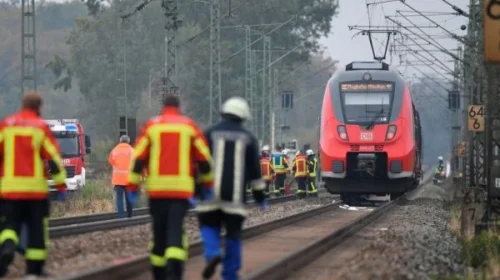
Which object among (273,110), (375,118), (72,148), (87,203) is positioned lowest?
(87,203)

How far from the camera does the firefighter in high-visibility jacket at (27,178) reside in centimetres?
1252

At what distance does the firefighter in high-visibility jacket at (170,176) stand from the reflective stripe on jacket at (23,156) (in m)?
1.31

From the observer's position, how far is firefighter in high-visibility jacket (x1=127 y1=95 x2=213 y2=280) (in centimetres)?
1161

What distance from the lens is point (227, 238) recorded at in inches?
483

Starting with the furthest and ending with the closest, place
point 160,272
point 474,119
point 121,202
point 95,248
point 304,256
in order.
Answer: point 474,119 < point 121,202 < point 95,248 < point 304,256 < point 160,272

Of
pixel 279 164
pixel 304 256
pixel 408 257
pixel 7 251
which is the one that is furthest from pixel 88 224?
pixel 279 164

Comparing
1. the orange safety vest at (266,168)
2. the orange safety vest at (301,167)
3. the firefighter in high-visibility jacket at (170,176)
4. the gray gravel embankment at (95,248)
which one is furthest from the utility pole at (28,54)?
the firefighter in high-visibility jacket at (170,176)

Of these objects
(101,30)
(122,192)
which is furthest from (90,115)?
(122,192)

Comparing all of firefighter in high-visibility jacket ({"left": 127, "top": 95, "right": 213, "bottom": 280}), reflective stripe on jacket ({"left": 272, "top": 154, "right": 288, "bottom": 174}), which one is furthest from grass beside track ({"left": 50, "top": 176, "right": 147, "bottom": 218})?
firefighter in high-visibility jacket ({"left": 127, "top": 95, "right": 213, "bottom": 280})

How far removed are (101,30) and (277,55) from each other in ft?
42.3

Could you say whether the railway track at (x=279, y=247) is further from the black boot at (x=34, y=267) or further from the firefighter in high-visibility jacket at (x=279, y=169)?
the firefighter in high-visibility jacket at (x=279, y=169)

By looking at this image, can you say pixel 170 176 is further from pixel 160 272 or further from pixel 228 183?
pixel 160 272

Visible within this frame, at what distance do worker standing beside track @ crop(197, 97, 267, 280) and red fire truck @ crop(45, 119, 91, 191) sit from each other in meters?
28.7

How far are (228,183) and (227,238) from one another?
0.58 metres
